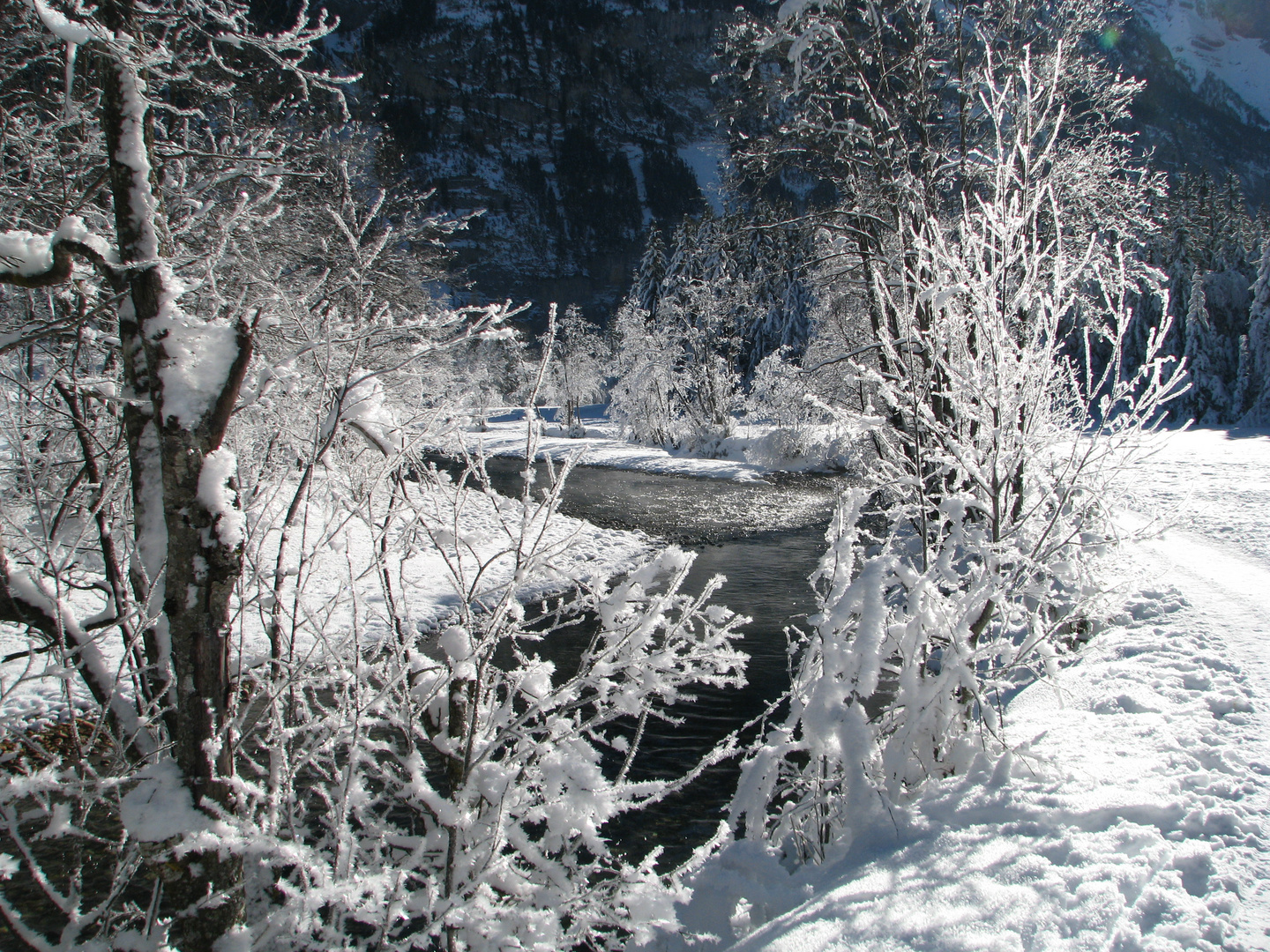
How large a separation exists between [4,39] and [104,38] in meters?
2.36

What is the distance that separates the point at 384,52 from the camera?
14038 centimetres

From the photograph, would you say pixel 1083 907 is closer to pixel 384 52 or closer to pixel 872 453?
pixel 872 453

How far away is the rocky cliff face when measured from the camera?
133 meters

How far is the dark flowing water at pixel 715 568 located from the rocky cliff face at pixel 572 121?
345 ft

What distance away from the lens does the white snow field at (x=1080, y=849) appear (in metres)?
2.35

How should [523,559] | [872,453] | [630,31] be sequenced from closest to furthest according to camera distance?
1. [523,559]
2. [872,453]
3. [630,31]

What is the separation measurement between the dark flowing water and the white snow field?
3.82ft

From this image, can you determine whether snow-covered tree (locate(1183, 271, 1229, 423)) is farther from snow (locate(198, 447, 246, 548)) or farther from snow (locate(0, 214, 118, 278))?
snow (locate(0, 214, 118, 278))

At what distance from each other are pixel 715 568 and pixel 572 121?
587 feet

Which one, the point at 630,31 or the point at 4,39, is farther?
the point at 630,31

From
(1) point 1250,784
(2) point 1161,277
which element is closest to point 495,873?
(1) point 1250,784

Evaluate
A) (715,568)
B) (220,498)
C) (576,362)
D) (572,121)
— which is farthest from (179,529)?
(572,121)

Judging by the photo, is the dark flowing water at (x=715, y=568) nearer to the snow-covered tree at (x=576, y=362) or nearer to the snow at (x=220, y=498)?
the snow at (x=220, y=498)

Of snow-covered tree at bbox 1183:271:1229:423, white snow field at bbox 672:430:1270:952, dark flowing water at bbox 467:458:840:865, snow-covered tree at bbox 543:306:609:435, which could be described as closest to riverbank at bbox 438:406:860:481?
dark flowing water at bbox 467:458:840:865
